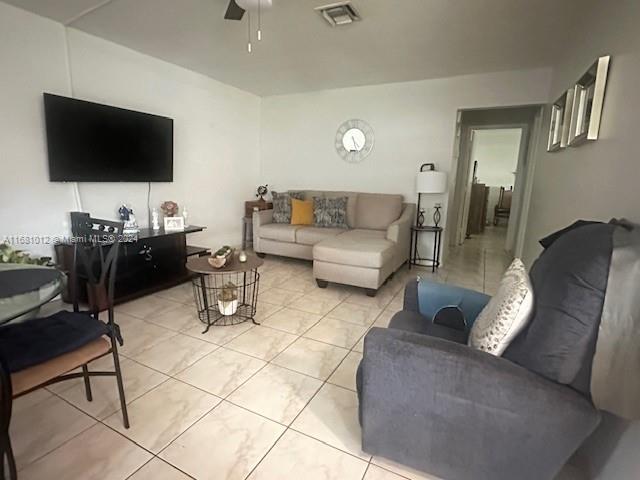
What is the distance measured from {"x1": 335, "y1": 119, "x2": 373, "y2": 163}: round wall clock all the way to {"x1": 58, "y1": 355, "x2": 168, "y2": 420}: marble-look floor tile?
3.63m

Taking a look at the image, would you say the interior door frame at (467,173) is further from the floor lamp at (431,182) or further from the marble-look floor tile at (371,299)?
the marble-look floor tile at (371,299)

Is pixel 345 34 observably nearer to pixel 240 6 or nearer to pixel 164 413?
pixel 240 6

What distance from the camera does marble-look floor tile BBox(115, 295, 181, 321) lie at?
2.65 metres

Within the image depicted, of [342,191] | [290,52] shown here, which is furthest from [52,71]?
[342,191]

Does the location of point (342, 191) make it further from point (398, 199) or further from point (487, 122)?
point (487, 122)

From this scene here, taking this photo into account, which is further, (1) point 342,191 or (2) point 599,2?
(1) point 342,191

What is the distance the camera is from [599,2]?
2.08 meters

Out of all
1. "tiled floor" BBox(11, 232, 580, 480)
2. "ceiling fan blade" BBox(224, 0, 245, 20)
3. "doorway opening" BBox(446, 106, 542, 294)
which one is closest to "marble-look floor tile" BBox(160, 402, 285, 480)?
"tiled floor" BBox(11, 232, 580, 480)

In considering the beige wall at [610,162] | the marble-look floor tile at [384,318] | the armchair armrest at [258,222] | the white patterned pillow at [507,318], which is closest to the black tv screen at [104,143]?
the armchair armrest at [258,222]

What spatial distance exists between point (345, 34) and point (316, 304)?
2416 mm

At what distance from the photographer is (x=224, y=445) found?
4.52 feet

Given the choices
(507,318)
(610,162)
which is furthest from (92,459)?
(610,162)

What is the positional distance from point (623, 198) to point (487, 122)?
14.0 feet

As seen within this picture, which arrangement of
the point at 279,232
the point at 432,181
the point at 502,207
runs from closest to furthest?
the point at 432,181 < the point at 279,232 < the point at 502,207
